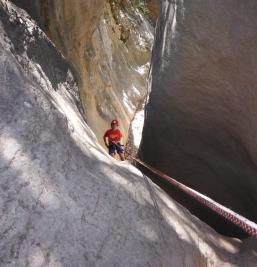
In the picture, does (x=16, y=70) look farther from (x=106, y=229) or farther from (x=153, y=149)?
Result: (x=153, y=149)

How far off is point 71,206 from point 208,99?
2.67 m

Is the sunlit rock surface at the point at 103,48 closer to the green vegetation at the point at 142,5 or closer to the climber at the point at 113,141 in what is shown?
the green vegetation at the point at 142,5

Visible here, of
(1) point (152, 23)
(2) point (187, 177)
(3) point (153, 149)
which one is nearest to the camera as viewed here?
(2) point (187, 177)

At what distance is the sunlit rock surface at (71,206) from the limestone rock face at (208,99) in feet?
4.37

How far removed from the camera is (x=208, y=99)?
4.45 m

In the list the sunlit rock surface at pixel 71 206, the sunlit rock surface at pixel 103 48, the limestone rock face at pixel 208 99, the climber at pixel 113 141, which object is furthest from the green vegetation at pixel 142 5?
the sunlit rock surface at pixel 71 206

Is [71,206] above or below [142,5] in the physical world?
above

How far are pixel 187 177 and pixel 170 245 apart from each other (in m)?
3.14

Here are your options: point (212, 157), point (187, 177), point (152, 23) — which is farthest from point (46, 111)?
point (152, 23)

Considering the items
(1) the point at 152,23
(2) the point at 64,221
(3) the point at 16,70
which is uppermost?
(3) the point at 16,70

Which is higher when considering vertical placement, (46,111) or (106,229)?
(46,111)

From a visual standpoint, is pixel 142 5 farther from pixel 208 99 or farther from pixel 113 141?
pixel 208 99

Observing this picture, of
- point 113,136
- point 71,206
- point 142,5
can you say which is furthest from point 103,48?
point 71,206

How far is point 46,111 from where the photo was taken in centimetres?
271
